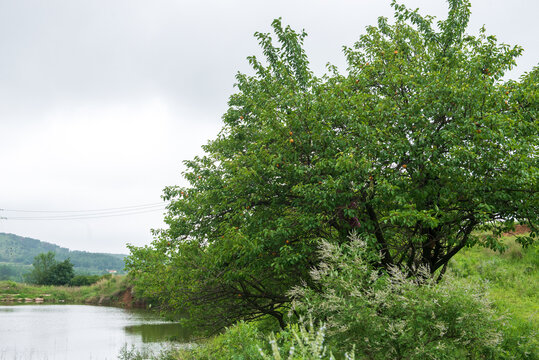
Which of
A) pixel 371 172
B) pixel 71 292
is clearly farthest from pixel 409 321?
pixel 71 292

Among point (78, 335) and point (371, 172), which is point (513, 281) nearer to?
point (371, 172)

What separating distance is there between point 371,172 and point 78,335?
2667cm

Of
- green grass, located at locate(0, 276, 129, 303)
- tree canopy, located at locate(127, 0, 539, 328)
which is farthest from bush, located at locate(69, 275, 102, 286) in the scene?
tree canopy, located at locate(127, 0, 539, 328)

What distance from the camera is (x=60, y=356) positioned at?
2008 cm

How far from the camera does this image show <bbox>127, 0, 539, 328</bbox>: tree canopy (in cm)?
880

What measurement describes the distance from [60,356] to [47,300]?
47378mm

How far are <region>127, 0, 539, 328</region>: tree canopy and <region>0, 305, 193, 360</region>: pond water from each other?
22.6ft

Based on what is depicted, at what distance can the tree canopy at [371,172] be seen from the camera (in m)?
8.80

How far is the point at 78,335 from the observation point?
2750 cm

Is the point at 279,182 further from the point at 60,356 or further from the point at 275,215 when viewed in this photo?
the point at 60,356

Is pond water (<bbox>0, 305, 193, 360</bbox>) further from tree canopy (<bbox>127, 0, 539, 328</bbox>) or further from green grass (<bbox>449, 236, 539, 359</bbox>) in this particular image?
green grass (<bbox>449, 236, 539, 359</bbox>)

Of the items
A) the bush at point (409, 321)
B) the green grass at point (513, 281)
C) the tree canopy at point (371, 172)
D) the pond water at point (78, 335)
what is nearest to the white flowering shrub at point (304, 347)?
the bush at point (409, 321)

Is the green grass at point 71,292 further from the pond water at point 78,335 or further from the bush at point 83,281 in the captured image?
the pond water at point 78,335

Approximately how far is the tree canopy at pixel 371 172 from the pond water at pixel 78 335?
271 inches
